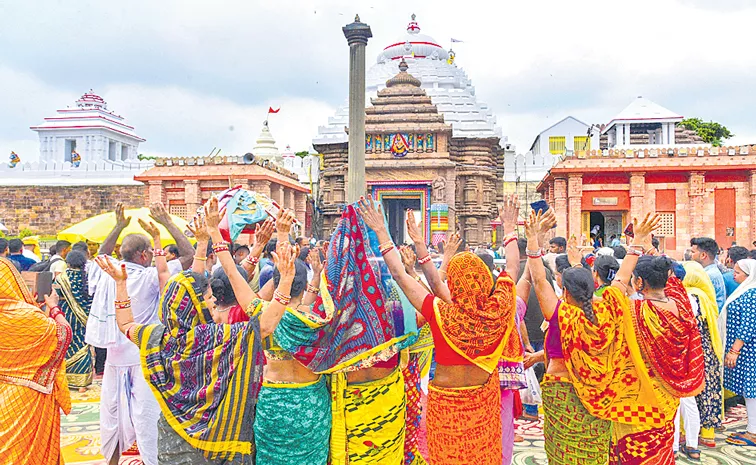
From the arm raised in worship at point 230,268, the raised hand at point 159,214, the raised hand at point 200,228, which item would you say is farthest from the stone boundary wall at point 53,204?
the arm raised in worship at point 230,268

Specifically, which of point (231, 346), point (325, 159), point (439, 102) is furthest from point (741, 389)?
point (439, 102)

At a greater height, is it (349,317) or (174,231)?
(174,231)

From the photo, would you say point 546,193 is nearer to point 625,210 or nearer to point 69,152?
point 625,210

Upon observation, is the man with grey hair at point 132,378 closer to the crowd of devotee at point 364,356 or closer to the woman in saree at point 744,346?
the crowd of devotee at point 364,356

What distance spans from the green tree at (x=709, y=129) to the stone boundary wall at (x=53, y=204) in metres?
33.4

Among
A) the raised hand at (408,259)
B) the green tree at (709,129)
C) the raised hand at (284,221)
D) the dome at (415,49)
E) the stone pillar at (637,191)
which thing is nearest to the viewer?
the raised hand at (284,221)

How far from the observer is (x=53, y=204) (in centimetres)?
2478

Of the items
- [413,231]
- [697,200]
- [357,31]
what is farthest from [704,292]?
[697,200]

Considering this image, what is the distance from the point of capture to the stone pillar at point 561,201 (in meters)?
18.5

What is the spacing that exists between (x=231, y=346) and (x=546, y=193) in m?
19.7

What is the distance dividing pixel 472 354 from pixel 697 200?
17.6 meters

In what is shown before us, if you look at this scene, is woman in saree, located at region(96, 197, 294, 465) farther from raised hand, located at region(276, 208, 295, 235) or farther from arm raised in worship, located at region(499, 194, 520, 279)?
arm raised in worship, located at region(499, 194, 520, 279)

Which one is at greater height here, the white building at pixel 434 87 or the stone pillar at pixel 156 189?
the white building at pixel 434 87

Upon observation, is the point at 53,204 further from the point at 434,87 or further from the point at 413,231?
the point at 413,231
